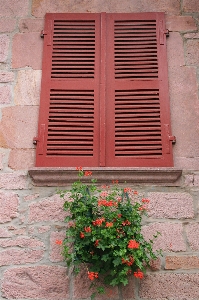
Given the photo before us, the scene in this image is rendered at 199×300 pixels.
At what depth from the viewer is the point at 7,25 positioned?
4188mm

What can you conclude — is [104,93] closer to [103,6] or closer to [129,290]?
[103,6]

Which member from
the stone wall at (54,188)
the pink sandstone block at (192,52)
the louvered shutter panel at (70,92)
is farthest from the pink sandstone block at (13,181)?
the pink sandstone block at (192,52)

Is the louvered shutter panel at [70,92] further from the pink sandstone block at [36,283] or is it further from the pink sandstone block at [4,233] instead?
the pink sandstone block at [36,283]

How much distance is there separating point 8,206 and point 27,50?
57.8 inches

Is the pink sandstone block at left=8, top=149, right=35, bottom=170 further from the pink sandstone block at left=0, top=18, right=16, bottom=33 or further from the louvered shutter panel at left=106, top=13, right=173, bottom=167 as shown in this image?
the pink sandstone block at left=0, top=18, right=16, bottom=33

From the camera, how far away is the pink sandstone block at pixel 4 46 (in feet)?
13.2

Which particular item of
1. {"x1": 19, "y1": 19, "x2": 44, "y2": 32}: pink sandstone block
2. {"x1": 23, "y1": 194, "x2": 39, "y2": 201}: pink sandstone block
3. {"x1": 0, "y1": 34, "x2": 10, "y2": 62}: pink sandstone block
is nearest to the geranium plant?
{"x1": 23, "y1": 194, "x2": 39, "y2": 201}: pink sandstone block

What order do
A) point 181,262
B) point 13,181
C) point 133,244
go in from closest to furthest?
Answer: point 133,244
point 181,262
point 13,181

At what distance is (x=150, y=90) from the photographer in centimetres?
388

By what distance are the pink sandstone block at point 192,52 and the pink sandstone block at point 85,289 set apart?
2028 mm

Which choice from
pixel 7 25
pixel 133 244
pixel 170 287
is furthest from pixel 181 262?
pixel 7 25

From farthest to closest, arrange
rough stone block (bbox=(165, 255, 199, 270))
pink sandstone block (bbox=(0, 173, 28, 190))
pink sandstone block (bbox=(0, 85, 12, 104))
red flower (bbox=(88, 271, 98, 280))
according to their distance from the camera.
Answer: pink sandstone block (bbox=(0, 85, 12, 104)) < pink sandstone block (bbox=(0, 173, 28, 190)) < rough stone block (bbox=(165, 255, 199, 270)) < red flower (bbox=(88, 271, 98, 280))

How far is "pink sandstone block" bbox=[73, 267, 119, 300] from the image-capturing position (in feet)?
10.3

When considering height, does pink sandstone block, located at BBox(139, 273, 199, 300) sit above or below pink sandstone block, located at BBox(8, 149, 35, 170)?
below
